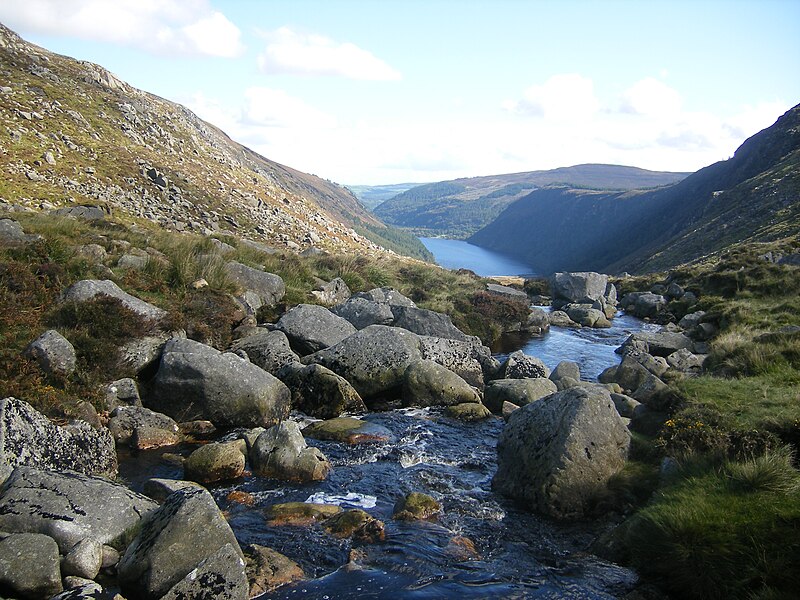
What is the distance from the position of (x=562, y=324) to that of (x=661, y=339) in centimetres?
1044

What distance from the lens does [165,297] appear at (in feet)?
58.3

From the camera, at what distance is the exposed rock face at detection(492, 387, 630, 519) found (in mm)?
9906

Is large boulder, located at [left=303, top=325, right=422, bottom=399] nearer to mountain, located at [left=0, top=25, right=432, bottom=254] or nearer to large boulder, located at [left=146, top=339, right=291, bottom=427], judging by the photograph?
large boulder, located at [left=146, top=339, right=291, bottom=427]

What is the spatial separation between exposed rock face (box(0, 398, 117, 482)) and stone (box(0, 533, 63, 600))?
7.41ft

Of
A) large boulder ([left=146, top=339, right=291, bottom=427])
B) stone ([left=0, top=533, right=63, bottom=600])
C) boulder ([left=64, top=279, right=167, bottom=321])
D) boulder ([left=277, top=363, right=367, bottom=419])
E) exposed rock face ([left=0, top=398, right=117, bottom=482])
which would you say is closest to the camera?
stone ([left=0, top=533, right=63, bottom=600])

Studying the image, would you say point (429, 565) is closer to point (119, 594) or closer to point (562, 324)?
point (119, 594)

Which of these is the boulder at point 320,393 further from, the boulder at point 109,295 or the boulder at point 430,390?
the boulder at point 109,295

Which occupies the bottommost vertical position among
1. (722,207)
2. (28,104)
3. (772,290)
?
(772,290)

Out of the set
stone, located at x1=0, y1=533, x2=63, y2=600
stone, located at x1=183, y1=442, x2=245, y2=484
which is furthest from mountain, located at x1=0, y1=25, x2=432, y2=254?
stone, located at x1=0, y1=533, x2=63, y2=600

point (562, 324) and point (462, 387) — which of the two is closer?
point (462, 387)

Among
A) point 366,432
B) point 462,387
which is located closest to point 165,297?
point 366,432

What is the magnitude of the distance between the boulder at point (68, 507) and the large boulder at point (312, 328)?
9823 millimetres

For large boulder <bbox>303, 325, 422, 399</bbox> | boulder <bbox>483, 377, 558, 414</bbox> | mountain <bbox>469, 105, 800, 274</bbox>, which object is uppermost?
mountain <bbox>469, 105, 800, 274</bbox>

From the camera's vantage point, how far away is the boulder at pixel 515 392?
16312 millimetres
